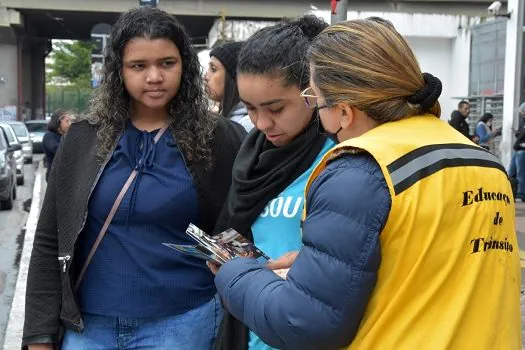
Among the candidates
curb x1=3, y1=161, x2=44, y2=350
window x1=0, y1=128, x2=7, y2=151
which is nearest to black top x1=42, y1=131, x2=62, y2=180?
curb x1=3, y1=161, x2=44, y2=350

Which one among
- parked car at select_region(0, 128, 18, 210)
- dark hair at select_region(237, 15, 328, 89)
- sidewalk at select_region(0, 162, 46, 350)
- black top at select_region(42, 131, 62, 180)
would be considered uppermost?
dark hair at select_region(237, 15, 328, 89)

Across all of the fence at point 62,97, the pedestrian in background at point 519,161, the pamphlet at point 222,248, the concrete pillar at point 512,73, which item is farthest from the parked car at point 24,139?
the fence at point 62,97

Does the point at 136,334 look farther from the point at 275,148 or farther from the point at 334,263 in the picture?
the point at 334,263

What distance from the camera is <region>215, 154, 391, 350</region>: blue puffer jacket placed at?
1653mm

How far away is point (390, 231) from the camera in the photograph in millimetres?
1672

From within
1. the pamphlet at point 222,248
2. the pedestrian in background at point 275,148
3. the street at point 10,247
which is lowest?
the street at point 10,247

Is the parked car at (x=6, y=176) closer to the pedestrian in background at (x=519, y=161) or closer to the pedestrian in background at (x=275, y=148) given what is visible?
the pedestrian in background at (x=519, y=161)

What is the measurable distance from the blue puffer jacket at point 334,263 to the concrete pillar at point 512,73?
15.0 m

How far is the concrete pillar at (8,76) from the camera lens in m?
40.0

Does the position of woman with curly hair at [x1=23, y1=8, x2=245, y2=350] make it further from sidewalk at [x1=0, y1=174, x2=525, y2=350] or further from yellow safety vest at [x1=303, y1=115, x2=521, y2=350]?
sidewalk at [x1=0, y1=174, x2=525, y2=350]

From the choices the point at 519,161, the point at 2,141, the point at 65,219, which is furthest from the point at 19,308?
the point at 2,141

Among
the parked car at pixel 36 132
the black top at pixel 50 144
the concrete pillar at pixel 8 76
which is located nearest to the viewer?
the black top at pixel 50 144

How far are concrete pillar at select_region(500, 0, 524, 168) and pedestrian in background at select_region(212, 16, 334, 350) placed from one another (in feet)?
46.9

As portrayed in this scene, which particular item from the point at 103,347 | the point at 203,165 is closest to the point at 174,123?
the point at 203,165
